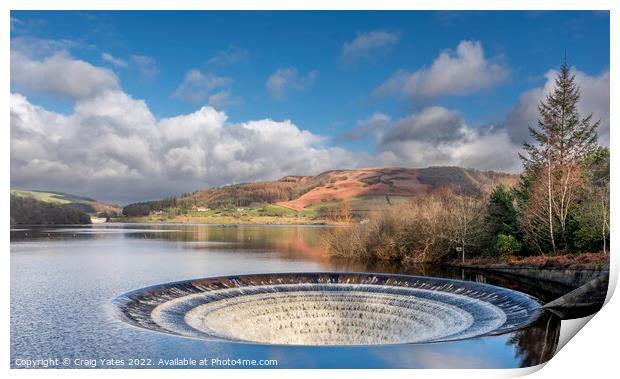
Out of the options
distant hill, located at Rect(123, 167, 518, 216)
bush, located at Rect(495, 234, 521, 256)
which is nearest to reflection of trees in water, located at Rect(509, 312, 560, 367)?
bush, located at Rect(495, 234, 521, 256)

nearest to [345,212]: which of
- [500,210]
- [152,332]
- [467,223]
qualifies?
[467,223]

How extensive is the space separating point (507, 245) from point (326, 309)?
8.69 metres

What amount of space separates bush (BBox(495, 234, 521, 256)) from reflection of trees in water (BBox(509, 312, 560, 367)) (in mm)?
8769

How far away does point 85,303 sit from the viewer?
11.1m

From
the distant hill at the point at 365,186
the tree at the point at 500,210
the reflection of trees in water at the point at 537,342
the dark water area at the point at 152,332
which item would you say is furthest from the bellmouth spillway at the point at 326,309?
the distant hill at the point at 365,186

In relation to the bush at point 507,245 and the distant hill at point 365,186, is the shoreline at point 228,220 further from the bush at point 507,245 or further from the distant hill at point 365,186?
the bush at point 507,245

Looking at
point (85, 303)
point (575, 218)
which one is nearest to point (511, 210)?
point (575, 218)

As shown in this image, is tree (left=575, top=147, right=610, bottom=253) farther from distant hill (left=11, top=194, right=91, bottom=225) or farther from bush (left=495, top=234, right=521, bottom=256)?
distant hill (left=11, top=194, right=91, bottom=225)

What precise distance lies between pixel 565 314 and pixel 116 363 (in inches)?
336

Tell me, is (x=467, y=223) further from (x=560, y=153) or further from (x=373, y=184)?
(x=560, y=153)

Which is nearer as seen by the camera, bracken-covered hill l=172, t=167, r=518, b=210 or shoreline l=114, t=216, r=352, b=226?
bracken-covered hill l=172, t=167, r=518, b=210

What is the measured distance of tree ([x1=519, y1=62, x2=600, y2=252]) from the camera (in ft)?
40.5

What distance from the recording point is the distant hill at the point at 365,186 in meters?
21.3
